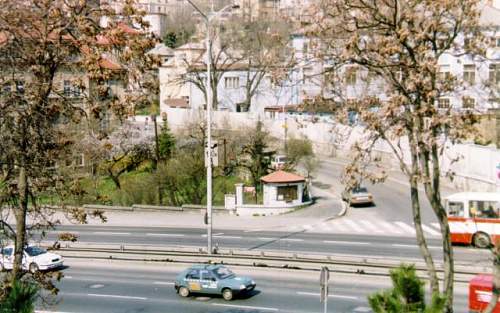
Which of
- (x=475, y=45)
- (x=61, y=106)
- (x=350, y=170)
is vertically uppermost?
(x=475, y=45)

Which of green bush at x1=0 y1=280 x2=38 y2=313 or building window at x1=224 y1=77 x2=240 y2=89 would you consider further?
building window at x1=224 y1=77 x2=240 y2=89

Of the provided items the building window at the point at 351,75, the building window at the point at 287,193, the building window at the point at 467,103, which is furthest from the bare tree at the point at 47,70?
the building window at the point at 287,193

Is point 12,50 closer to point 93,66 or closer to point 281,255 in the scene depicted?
point 93,66

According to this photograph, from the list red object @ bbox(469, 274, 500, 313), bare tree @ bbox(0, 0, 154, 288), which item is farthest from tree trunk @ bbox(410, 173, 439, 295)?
red object @ bbox(469, 274, 500, 313)

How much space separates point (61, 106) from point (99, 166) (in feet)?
112

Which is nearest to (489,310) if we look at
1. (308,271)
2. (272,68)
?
(272,68)

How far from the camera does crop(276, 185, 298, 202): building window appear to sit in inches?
1631

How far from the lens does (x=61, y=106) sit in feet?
44.2

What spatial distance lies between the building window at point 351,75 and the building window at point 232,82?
63.7m

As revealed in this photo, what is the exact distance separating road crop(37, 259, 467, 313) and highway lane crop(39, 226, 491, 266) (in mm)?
3975

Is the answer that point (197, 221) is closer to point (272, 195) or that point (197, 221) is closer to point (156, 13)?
point (272, 195)

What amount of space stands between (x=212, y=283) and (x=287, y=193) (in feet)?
59.6

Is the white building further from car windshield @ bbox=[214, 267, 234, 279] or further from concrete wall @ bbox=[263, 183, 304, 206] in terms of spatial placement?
car windshield @ bbox=[214, 267, 234, 279]

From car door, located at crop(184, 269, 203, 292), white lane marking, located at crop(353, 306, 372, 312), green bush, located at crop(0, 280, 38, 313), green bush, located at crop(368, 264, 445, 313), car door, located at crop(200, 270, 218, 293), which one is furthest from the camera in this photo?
car door, located at crop(184, 269, 203, 292)
